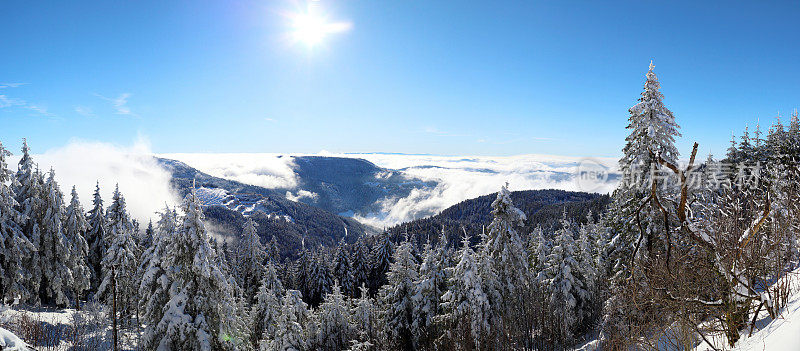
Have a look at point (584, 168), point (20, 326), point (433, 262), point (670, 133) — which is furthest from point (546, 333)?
point (20, 326)

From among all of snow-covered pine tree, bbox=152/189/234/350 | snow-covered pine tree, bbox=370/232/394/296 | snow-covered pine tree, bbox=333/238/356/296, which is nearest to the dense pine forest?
snow-covered pine tree, bbox=152/189/234/350

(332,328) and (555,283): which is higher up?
(555,283)

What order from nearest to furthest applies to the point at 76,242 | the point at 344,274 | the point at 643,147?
the point at 643,147 → the point at 76,242 → the point at 344,274

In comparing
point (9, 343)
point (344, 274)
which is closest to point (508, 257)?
point (9, 343)

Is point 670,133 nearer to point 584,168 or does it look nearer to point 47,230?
point 584,168

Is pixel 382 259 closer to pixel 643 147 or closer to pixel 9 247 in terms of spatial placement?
pixel 9 247

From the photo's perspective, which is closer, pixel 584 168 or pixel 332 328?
pixel 584 168
